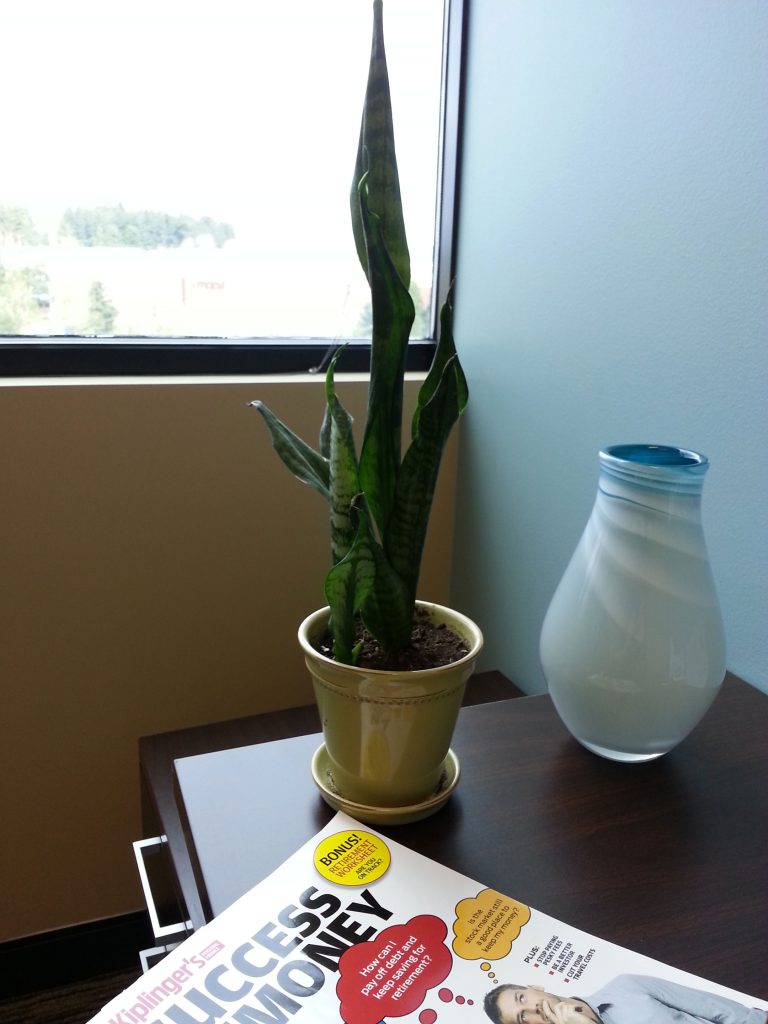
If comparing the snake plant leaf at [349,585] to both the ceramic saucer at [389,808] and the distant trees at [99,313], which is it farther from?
the distant trees at [99,313]

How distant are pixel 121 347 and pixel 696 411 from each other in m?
0.84

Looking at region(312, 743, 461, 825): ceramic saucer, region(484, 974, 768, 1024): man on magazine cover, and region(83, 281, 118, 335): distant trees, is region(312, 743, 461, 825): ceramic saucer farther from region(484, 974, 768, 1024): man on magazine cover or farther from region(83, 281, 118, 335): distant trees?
region(83, 281, 118, 335): distant trees

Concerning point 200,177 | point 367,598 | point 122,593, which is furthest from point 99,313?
point 367,598

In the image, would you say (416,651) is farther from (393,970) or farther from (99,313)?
(99,313)

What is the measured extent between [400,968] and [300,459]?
39cm

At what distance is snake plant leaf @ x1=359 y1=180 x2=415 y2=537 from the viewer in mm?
613

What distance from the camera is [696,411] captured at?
2.95 feet

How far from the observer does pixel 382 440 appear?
68cm

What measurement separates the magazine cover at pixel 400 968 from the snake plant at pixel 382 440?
0.18 meters

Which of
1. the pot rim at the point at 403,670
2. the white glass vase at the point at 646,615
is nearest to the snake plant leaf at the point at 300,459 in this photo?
the pot rim at the point at 403,670

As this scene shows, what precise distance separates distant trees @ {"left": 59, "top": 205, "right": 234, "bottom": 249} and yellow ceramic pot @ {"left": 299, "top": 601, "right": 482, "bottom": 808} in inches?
35.0

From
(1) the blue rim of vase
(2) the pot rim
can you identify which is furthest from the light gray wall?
(2) the pot rim

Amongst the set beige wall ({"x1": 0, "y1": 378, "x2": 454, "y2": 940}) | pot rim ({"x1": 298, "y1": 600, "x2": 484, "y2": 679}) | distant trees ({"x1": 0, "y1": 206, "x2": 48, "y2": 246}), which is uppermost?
distant trees ({"x1": 0, "y1": 206, "x2": 48, "y2": 246})

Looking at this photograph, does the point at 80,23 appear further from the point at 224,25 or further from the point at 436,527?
the point at 436,527
